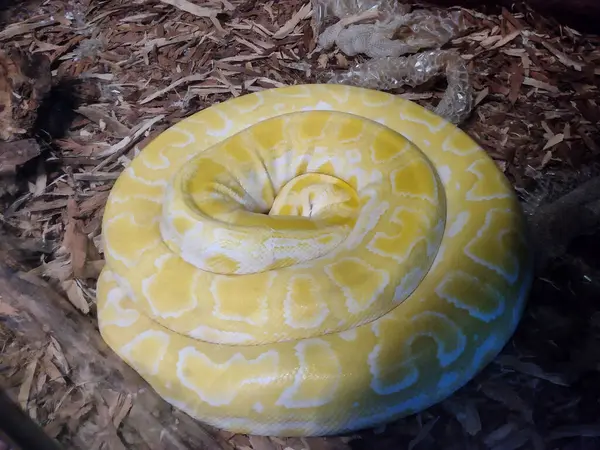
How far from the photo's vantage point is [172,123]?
3672mm

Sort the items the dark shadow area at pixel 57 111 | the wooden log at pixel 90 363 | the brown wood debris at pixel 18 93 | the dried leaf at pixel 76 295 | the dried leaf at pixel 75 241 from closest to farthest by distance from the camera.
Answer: the wooden log at pixel 90 363
the dried leaf at pixel 76 295
the dried leaf at pixel 75 241
the brown wood debris at pixel 18 93
the dark shadow area at pixel 57 111

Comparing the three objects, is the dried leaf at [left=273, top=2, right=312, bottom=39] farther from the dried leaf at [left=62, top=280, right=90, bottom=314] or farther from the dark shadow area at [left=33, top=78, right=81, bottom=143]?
the dried leaf at [left=62, top=280, right=90, bottom=314]

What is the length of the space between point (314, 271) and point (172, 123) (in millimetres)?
1813

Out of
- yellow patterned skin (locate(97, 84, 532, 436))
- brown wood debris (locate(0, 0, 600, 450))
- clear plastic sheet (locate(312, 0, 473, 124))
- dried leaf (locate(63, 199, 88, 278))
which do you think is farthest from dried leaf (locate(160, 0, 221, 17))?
dried leaf (locate(63, 199, 88, 278))

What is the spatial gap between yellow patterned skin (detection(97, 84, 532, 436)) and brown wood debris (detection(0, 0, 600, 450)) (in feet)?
0.47

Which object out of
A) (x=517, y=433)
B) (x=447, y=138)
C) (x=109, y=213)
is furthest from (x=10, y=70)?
(x=517, y=433)

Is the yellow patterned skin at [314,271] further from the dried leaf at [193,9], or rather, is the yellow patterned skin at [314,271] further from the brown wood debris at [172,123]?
the dried leaf at [193,9]

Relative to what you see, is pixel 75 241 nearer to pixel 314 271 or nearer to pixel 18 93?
pixel 18 93

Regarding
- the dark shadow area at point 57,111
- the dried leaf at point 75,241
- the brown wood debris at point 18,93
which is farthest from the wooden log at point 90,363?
the dark shadow area at point 57,111

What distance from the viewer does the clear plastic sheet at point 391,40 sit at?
12.3 ft

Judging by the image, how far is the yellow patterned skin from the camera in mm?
2184

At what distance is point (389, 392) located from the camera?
2166mm

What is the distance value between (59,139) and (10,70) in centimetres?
51

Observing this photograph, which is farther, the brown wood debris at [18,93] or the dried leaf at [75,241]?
the brown wood debris at [18,93]
